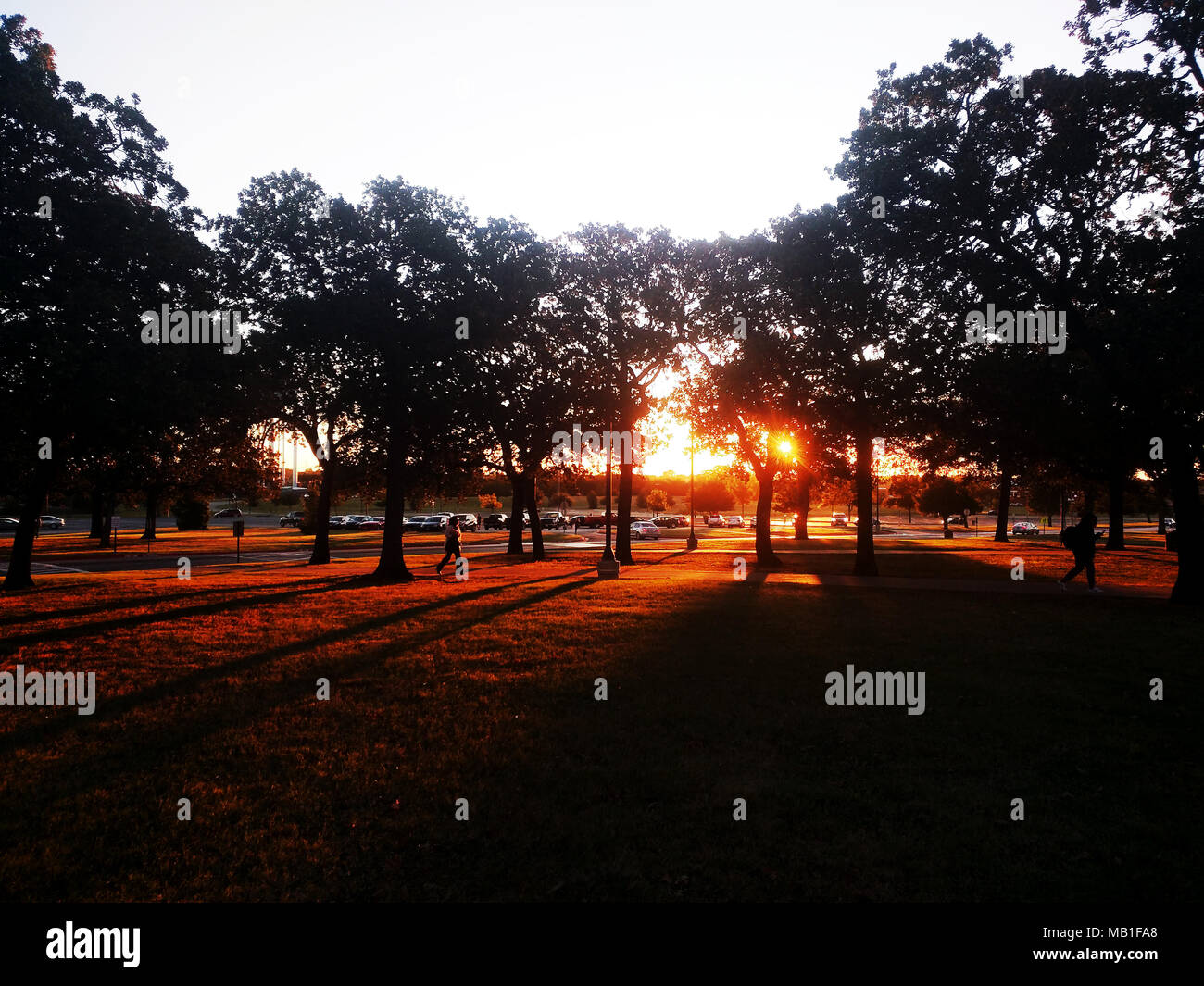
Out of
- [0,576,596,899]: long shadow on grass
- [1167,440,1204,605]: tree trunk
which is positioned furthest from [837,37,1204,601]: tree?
[0,576,596,899]: long shadow on grass

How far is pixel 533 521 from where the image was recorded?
38.4m

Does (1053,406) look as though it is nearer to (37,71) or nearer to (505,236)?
(505,236)

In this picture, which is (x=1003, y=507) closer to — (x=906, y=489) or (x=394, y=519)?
(x=906, y=489)

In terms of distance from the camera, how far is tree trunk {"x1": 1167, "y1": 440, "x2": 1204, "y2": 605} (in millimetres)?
16641

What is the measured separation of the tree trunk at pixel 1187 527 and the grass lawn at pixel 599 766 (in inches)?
196

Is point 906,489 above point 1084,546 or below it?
above

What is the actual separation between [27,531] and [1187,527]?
30.6 meters

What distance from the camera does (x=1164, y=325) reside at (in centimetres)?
1319

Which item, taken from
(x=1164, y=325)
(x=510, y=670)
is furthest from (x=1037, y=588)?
(x=510, y=670)

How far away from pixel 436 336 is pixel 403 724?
16078mm

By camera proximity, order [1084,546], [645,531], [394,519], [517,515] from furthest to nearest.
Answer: [645,531], [517,515], [394,519], [1084,546]

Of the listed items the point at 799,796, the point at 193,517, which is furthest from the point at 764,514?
the point at 193,517

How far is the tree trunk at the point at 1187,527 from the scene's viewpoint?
16.6m

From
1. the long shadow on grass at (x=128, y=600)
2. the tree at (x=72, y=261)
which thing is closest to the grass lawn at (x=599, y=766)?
the long shadow on grass at (x=128, y=600)
